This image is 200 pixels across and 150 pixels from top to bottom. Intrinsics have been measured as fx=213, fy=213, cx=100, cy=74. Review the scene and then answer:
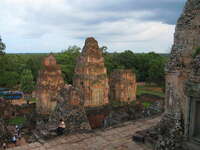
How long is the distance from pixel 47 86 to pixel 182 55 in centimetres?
1563

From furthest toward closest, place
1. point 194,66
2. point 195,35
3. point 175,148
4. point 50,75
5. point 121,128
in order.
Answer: point 50,75, point 121,128, point 195,35, point 175,148, point 194,66

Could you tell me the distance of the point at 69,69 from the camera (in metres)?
33.7

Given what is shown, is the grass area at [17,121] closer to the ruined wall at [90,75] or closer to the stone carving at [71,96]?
Result: the ruined wall at [90,75]

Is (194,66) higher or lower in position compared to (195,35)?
lower

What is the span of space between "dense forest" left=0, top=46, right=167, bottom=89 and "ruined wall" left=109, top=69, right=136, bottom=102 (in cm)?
843

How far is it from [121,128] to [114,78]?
18.2 meters

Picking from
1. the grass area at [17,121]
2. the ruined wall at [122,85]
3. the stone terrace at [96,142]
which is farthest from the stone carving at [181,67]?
the ruined wall at [122,85]

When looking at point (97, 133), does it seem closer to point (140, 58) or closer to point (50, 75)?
point (50, 75)

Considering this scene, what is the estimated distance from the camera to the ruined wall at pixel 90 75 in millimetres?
21344

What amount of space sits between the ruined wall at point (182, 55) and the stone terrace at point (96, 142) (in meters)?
1.92

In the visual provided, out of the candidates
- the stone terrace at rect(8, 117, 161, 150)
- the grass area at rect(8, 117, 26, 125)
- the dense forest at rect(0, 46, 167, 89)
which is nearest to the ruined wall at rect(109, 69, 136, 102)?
the dense forest at rect(0, 46, 167, 89)

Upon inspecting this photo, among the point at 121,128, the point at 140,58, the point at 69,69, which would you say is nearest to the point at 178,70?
the point at 121,128

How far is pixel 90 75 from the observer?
2142 centimetres

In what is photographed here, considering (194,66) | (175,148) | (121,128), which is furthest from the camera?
(121,128)
